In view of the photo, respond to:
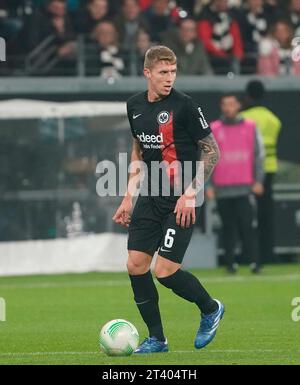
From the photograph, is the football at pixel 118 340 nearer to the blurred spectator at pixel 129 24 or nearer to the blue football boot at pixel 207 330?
the blue football boot at pixel 207 330

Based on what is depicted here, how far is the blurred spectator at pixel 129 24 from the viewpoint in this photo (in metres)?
21.8

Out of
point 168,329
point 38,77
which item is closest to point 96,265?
point 38,77

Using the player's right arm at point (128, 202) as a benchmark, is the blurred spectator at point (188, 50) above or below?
above

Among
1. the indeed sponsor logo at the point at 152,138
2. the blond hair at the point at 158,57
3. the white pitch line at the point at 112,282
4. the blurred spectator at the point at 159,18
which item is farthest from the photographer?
the blurred spectator at the point at 159,18

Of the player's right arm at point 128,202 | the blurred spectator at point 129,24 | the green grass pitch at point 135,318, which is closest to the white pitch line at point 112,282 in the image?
the green grass pitch at point 135,318

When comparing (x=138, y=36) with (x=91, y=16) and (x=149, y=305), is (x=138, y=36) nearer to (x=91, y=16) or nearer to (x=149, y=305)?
(x=91, y=16)

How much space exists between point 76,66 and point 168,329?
31.9 ft

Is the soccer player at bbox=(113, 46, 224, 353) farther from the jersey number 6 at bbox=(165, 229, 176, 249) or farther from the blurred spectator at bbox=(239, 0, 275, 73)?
the blurred spectator at bbox=(239, 0, 275, 73)

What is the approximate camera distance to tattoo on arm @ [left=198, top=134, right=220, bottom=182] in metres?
10.6

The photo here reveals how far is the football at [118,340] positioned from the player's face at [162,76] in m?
1.73

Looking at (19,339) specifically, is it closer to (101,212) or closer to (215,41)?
(101,212)

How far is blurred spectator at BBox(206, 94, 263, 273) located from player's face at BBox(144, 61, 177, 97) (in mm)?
8062

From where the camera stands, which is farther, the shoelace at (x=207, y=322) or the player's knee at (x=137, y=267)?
the shoelace at (x=207, y=322)

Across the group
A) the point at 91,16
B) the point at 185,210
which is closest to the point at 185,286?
the point at 185,210
